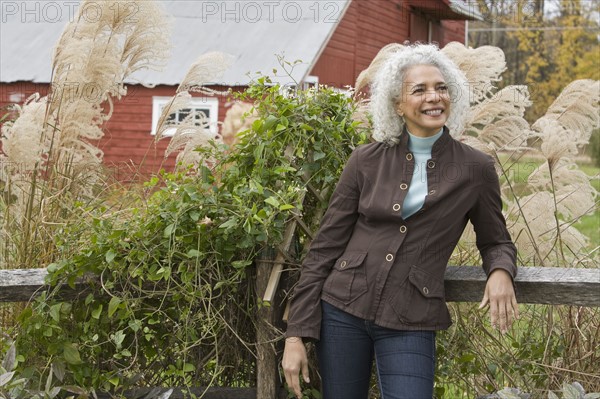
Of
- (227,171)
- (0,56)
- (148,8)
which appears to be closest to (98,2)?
(148,8)

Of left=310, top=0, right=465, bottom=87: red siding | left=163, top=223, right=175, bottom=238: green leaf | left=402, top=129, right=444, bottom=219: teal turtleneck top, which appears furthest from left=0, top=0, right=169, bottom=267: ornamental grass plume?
left=310, top=0, right=465, bottom=87: red siding

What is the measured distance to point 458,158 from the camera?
304 cm

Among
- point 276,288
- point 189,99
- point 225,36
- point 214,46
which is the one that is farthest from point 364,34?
point 276,288

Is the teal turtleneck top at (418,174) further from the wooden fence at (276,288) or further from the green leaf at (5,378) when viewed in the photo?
the green leaf at (5,378)

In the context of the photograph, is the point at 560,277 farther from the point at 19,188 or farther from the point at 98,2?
the point at 98,2

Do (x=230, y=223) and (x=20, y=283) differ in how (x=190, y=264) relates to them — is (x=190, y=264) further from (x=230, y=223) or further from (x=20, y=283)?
(x=20, y=283)

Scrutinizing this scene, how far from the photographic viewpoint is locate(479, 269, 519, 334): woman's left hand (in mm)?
2953

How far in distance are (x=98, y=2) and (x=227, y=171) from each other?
1.86 metres

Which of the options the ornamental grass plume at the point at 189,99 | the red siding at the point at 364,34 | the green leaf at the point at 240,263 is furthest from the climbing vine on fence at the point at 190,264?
the red siding at the point at 364,34

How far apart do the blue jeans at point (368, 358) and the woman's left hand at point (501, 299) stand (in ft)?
0.67

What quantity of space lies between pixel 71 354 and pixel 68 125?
149 cm

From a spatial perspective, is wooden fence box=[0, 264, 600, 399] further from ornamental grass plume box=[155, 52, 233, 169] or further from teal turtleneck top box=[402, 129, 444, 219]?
ornamental grass plume box=[155, 52, 233, 169]

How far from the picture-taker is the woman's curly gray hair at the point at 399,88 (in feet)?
10.3

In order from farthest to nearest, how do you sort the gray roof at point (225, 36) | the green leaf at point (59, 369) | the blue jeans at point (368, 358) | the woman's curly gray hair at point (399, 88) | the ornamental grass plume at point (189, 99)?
the gray roof at point (225, 36), the ornamental grass plume at point (189, 99), the green leaf at point (59, 369), the woman's curly gray hair at point (399, 88), the blue jeans at point (368, 358)
